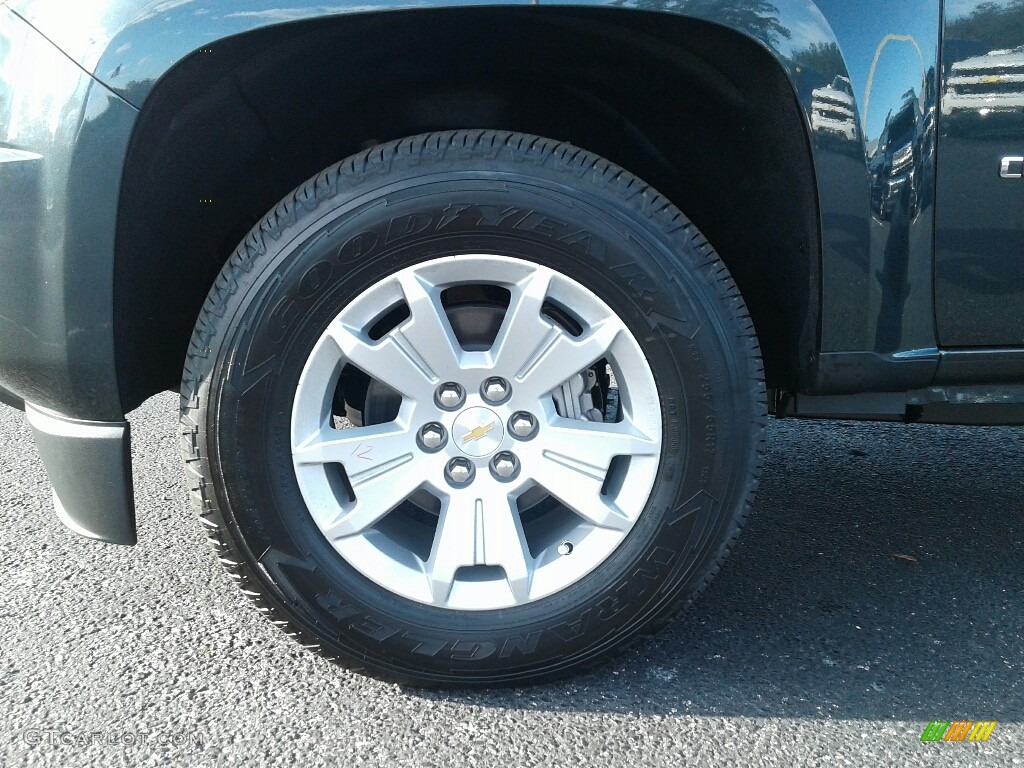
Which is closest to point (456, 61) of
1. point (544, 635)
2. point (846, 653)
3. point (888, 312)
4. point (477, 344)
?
point (477, 344)

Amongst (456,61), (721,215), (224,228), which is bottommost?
(224,228)

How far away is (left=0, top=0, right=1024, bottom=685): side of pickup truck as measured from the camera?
1.44 m

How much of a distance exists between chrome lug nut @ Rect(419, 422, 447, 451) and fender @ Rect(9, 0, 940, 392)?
65 cm

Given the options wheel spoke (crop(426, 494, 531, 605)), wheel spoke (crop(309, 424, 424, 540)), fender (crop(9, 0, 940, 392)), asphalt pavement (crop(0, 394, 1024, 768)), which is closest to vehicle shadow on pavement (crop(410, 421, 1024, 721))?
asphalt pavement (crop(0, 394, 1024, 768))

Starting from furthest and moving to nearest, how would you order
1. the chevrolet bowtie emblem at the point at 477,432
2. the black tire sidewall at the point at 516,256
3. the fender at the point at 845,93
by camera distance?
the chevrolet bowtie emblem at the point at 477,432
the black tire sidewall at the point at 516,256
the fender at the point at 845,93

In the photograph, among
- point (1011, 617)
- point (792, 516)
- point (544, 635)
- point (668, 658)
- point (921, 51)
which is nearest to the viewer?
point (921, 51)

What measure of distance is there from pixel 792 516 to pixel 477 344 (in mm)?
1188

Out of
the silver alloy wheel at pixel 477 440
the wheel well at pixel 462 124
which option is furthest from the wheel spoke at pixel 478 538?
the wheel well at pixel 462 124

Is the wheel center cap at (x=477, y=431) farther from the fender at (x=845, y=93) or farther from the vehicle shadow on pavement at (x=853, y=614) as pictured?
the fender at (x=845, y=93)

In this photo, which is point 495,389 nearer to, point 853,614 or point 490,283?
point 490,283

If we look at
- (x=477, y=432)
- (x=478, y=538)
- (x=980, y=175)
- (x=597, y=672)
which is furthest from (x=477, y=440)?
(x=980, y=175)

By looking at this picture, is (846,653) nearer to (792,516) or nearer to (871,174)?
(792,516)

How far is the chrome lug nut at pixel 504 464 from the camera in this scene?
1621 mm

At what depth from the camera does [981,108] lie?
148 centimetres
